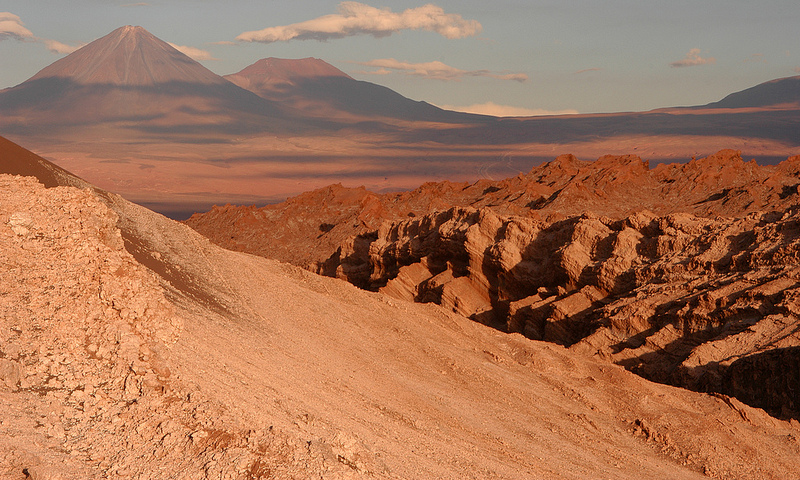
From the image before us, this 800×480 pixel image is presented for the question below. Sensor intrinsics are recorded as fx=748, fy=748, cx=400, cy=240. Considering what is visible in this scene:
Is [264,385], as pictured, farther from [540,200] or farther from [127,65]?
[127,65]

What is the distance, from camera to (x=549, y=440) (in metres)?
8.93

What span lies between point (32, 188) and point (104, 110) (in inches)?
5752

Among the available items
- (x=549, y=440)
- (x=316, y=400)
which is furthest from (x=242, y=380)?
(x=549, y=440)

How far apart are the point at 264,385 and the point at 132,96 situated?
510ft

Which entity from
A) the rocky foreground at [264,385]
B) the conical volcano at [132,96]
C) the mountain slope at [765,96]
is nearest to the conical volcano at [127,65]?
the conical volcano at [132,96]

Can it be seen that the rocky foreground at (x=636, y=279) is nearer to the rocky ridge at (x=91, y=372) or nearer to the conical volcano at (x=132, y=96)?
the rocky ridge at (x=91, y=372)

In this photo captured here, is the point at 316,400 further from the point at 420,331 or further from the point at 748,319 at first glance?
the point at 748,319

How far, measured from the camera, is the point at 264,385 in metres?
8.13

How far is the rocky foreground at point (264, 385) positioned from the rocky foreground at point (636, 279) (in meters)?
0.96

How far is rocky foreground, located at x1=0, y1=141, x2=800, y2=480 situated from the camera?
6465mm

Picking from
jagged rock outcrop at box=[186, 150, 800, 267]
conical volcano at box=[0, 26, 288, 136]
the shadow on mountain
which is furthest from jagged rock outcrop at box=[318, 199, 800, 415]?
the shadow on mountain

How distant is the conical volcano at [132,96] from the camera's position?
463ft

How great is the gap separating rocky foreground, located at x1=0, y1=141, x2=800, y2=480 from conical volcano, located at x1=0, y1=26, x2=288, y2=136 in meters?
132

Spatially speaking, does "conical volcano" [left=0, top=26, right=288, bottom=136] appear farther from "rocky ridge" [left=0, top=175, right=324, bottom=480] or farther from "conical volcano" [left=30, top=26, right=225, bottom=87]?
"rocky ridge" [left=0, top=175, right=324, bottom=480]
